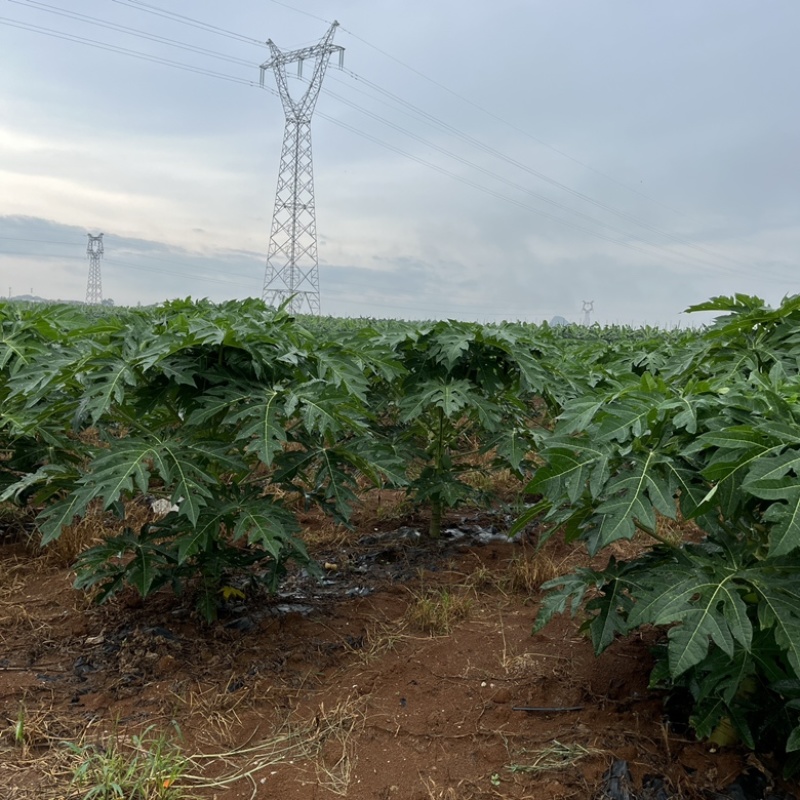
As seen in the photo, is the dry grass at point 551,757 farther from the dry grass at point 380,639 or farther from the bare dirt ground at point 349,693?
the dry grass at point 380,639

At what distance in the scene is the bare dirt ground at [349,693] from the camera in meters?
2.18

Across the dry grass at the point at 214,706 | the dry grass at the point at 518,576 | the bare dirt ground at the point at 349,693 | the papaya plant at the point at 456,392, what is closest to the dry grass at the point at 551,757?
the bare dirt ground at the point at 349,693

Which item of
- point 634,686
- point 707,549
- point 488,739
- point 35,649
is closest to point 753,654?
point 707,549

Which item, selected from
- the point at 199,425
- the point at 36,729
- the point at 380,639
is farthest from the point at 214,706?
the point at 199,425

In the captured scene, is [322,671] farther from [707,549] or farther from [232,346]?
[707,549]

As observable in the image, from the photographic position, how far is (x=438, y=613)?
Result: 10.5ft

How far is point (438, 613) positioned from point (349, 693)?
66 cm

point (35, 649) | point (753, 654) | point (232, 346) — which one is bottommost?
point (35, 649)

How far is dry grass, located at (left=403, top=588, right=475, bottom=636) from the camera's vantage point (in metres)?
3.14

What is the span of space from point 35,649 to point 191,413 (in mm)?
1345

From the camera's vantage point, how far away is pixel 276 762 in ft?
7.50

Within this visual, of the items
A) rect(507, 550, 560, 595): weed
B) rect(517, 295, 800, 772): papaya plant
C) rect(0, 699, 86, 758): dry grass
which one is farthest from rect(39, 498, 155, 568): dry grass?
rect(517, 295, 800, 772): papaya plant

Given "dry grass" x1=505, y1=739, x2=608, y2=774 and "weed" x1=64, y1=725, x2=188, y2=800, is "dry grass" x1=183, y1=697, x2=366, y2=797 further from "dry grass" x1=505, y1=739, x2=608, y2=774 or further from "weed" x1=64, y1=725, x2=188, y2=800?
"dry grass" x1=505, y1=739, x2=608, y2=774

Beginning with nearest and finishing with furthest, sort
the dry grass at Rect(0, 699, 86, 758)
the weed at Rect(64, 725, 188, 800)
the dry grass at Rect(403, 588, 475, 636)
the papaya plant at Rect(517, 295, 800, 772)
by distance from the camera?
the papaya plant at Rect(517, 295, 800, 772), the weed at Rect(64, 725, 188, 800), the dry grass at Rect(0, 699, 86, 758), the dry grass at Rect(403, 588, 475, 636)
